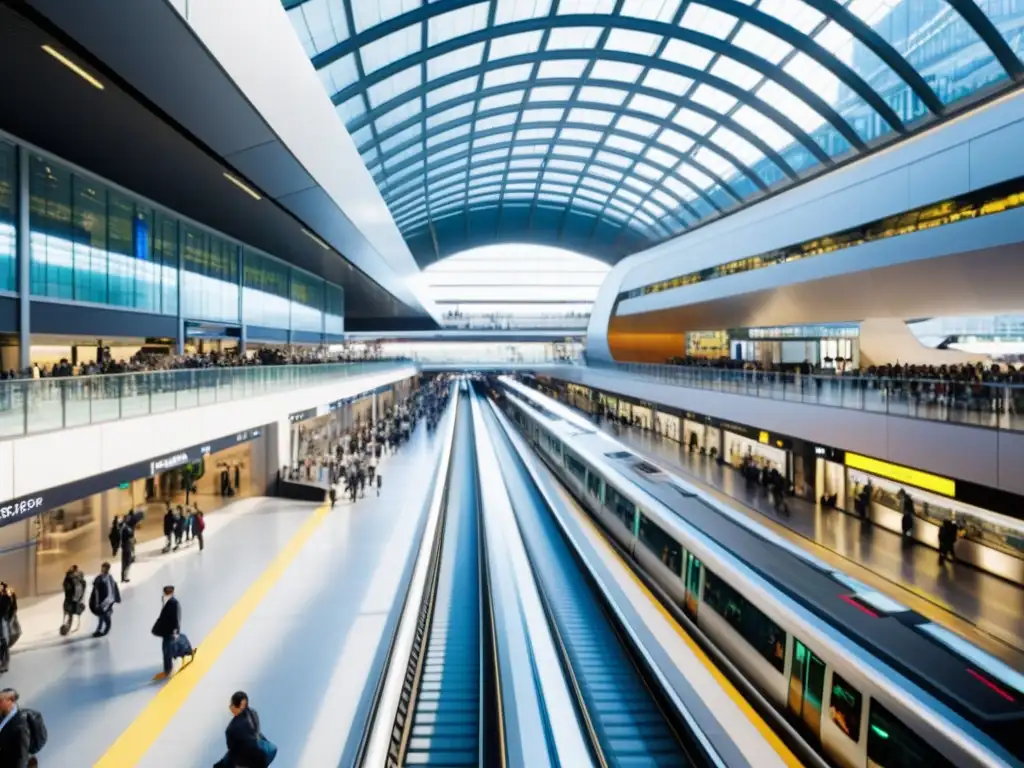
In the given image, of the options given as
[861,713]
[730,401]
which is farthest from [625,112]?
[861,713]

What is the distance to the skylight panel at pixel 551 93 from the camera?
30188 millimetres

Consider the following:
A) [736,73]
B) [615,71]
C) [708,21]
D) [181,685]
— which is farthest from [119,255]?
[736,73]

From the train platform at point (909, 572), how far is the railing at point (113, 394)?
42.3ft

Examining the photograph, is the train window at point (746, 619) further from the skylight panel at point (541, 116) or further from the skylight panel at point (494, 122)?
the skylight panel at point (541, 116)

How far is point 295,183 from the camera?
14.3 m

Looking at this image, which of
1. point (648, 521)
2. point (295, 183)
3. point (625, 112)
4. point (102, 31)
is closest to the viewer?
point (102, 31)

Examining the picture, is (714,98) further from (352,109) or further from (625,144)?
(352,109)

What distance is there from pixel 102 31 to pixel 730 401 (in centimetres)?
1769

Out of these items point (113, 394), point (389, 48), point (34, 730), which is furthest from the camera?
point (389, 48)

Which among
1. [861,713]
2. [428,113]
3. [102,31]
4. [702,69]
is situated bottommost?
[861,713]

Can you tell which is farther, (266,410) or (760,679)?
(266,410)

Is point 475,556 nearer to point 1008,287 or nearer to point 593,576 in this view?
Answer: point 593,576

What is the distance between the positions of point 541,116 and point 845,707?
3311cm

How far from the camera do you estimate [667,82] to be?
28.9 metres
